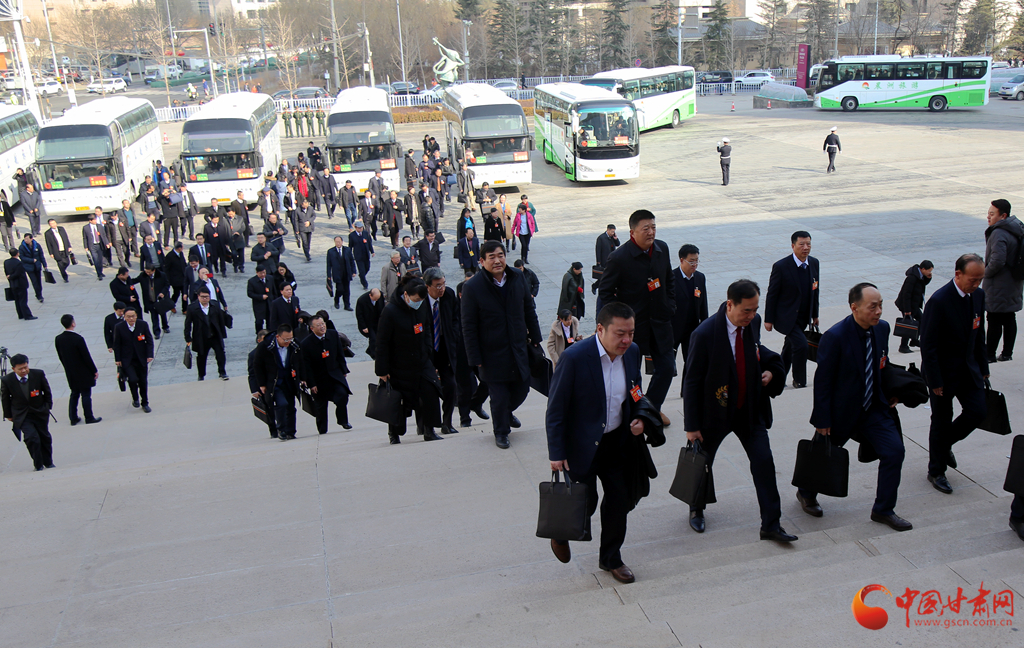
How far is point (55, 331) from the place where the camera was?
15031mm

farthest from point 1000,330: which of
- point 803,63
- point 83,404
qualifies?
point 803,63

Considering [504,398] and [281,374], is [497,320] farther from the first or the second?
[281,374]

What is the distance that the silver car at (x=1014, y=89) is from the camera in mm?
44656

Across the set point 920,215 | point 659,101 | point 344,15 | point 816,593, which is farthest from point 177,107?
point 816,593

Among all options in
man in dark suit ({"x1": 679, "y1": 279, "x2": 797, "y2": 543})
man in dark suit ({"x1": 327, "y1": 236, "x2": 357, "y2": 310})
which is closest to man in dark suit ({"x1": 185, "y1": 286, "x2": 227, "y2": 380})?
man in dark suit ({"x1": 327, "y1": 236, "x2": 357, "y2": 310})

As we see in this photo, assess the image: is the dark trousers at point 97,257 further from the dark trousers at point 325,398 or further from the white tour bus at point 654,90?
the white tour bus at point 654,90

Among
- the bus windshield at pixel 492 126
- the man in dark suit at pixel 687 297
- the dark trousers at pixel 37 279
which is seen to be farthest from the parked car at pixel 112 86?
the man in dark suit at pixel 687 297

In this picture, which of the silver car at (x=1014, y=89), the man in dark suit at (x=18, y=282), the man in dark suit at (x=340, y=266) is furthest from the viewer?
the silver car at (x=1014, y=89)

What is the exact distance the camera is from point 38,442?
862cm

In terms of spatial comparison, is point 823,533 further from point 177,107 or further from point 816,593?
point 177,107

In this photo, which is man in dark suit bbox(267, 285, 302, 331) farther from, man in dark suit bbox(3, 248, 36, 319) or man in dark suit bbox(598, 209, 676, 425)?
man in dark suit bbox(3, 248, 36, 319)

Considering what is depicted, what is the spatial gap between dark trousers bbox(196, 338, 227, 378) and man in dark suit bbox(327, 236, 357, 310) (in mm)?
3256

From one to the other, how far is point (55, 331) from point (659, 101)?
97.3ft

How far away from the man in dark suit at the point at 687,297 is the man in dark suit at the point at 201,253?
9.85m
